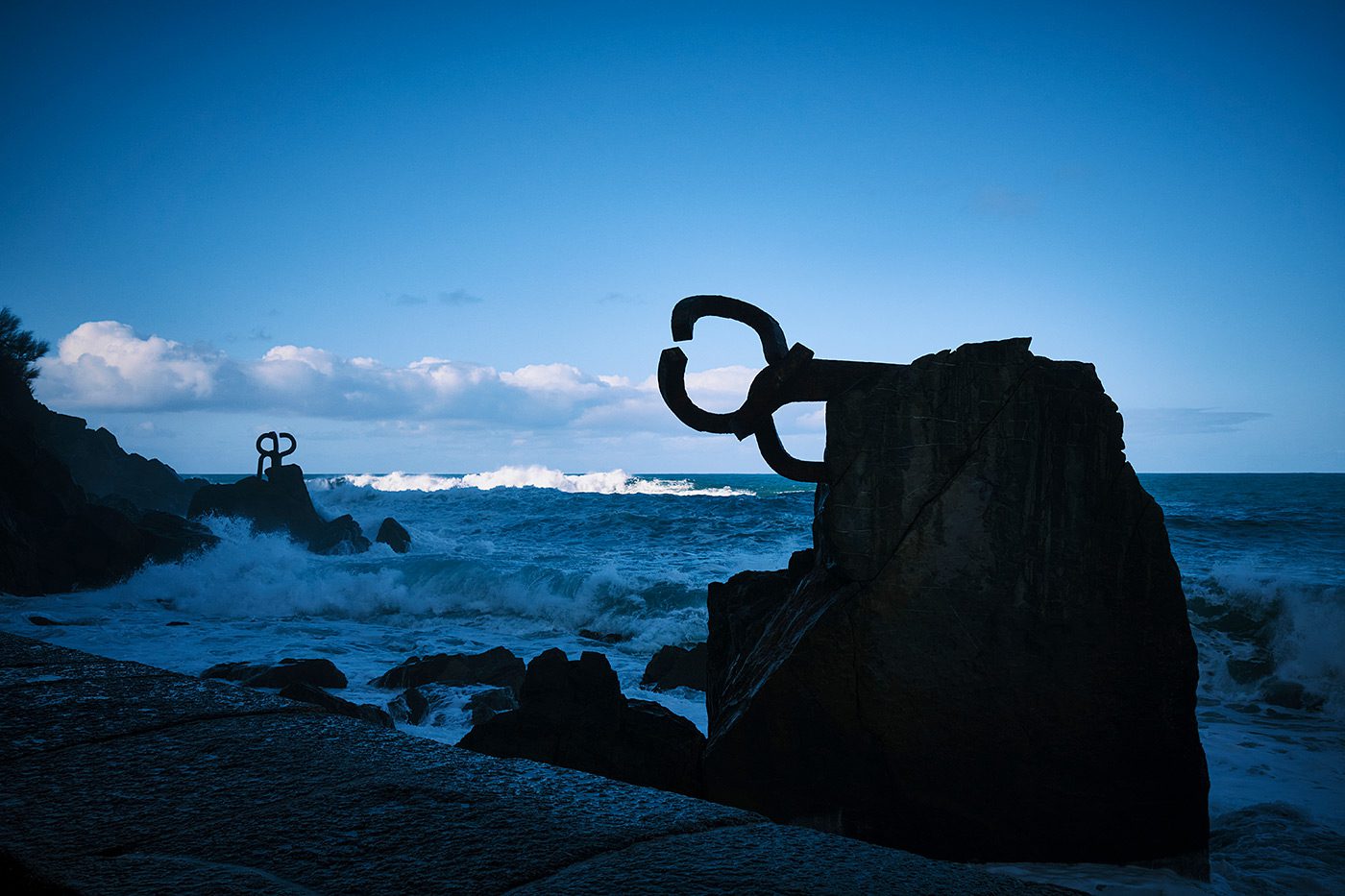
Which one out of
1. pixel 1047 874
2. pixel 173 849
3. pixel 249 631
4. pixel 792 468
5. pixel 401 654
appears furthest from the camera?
pixel 249 631

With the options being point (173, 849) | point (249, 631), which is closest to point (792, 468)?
point (173, 849)

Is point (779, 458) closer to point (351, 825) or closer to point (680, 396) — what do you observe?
point (680, 396)

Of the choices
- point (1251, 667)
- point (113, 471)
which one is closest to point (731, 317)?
point (1251, 667)

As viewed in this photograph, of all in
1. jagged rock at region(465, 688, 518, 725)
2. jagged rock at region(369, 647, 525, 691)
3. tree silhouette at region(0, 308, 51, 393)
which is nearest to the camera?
jagged rock at region(465, 688, 518, 725)

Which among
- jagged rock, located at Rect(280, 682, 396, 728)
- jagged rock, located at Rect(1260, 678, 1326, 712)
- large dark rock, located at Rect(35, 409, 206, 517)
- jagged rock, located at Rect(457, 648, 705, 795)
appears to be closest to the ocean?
jagged rock, located at Rect(1260, 678, 1326, 712)

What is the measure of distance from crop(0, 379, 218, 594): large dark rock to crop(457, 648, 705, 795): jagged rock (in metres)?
9.46

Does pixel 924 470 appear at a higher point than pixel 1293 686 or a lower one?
higher

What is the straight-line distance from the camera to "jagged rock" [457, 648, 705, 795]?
12.5ft

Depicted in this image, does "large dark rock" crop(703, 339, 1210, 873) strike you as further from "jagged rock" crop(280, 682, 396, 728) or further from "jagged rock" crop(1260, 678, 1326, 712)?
"jagged rock" crop(1260, 678, 1326, 712)

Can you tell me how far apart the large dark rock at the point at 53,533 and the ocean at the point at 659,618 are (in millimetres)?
412

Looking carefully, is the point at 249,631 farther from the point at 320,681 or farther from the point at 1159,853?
the point at 1159,853

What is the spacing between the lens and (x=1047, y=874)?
2.70 meters

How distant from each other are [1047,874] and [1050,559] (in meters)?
1.01

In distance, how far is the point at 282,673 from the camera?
249 inches
